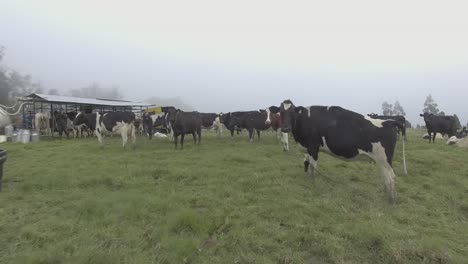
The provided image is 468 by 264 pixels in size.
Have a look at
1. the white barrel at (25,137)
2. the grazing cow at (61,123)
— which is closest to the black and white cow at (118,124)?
the white barrel at (25,137)

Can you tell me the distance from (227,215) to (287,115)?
3.65 meters

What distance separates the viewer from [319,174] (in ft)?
31.7

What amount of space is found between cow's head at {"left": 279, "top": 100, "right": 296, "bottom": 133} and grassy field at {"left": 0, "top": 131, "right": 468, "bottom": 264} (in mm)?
1393

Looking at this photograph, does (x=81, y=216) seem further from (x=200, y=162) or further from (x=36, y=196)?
(x=200, y=162)

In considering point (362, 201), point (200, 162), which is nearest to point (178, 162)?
point (200, 162)

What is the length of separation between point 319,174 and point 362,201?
7.42ft

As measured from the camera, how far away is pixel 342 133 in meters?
8.12

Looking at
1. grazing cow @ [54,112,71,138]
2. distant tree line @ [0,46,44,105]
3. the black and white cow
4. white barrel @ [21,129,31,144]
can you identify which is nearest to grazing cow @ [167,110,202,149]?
the black and white cow

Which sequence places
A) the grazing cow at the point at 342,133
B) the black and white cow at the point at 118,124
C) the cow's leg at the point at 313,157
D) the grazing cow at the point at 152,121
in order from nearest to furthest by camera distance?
the grazing cow at the point at 342,133 → the cow's leg at the point at 313,157 → the black and white cow at the point at 118,124 → the grazing cow at the point at 152,121

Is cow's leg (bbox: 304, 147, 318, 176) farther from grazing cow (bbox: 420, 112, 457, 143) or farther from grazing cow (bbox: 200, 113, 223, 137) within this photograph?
grazing cow (bbox: 420, 112, 457, 143)

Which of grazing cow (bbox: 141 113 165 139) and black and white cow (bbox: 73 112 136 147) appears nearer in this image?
black and white cow (bbox: 73 112 136 147)

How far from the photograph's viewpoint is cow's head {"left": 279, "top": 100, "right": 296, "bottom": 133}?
882cm

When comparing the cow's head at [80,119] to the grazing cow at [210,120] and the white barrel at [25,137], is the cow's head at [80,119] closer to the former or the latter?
the white barrel at [25,137]

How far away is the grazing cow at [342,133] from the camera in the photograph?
756cm
